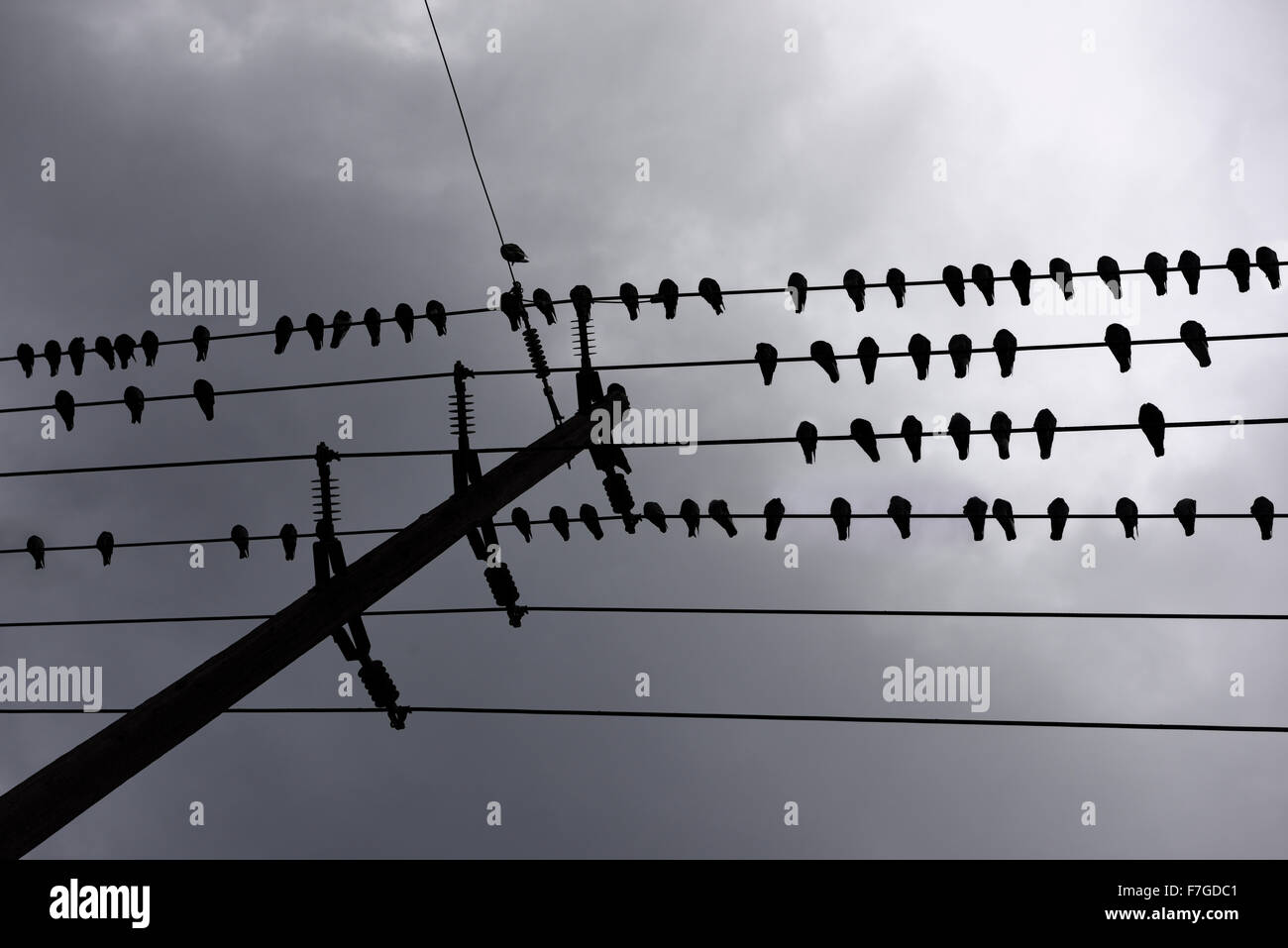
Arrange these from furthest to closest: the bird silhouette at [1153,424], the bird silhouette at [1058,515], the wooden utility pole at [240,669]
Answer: the bird silhouette at [1058,515] < the bird silhouette at [1153,424] < the wooden utility pole at [240,669]

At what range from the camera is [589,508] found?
28.3 feet

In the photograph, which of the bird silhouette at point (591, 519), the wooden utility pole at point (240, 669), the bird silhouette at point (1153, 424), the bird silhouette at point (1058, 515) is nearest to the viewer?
the wooden utility pole at point (240, 669)

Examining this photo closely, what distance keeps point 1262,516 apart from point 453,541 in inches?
221

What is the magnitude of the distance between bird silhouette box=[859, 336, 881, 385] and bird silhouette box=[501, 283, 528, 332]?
275cm

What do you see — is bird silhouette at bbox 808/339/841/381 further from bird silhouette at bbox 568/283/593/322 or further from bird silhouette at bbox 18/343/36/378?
bird silhouette at bbox 18/343/36/378

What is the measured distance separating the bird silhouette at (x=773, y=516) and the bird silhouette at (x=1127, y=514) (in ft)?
7.99

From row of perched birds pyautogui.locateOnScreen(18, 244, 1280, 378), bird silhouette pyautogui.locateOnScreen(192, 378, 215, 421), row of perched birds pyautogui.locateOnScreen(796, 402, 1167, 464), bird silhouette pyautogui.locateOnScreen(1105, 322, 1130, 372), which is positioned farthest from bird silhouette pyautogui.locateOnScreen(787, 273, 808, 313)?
bird silhouette pyautogui.locateOnScreen(192, 378, 215, 421)

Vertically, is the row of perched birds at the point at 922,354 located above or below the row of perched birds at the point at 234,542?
above

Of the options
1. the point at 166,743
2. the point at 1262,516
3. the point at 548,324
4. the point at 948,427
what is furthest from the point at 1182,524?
the point at 166,743

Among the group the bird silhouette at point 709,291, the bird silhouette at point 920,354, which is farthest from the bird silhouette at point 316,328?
the bird silhouette at point 920,354

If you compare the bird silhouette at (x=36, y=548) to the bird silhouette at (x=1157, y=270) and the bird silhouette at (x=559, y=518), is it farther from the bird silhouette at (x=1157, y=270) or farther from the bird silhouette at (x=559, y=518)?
the bird silhouette at (x=1157, y=270)

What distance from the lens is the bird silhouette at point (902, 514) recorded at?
7617 millimetres

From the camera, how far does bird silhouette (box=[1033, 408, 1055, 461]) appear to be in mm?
7406

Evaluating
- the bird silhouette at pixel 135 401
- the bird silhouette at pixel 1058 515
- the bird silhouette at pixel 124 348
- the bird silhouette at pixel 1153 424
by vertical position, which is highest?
the bird silhouette at pixel 124 348
